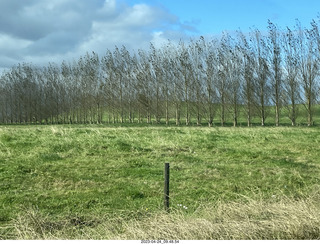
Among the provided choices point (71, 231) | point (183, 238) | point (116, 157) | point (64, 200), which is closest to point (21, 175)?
point (64, 200)

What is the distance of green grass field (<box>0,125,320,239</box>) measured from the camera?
4852 millimetres

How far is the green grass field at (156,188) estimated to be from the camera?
15.9 ft

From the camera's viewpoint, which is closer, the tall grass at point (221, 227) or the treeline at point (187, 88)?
the tall grass at point (221, 227)

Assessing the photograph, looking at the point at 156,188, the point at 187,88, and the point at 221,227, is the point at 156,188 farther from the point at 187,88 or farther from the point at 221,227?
the point at 187,88

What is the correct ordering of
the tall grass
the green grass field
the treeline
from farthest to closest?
1. the treeline
2. the green grass field
3. the tall grass

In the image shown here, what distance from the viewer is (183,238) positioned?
4473mm

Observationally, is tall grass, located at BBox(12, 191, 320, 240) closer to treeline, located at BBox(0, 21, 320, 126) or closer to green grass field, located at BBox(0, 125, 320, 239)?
green grass field, located at BBox(0, 125, 320, 239)

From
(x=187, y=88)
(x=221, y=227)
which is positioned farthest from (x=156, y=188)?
(x=187, y=88)

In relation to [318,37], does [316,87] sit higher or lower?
lower

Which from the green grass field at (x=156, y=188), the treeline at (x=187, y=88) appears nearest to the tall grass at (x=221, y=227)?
the green grass field at (x=156, y=188)

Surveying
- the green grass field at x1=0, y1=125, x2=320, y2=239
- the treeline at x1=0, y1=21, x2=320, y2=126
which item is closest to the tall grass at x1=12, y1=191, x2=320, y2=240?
the green grass field at x1=0, y1=125, x2=320, y2=239

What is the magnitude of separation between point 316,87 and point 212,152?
3410cm

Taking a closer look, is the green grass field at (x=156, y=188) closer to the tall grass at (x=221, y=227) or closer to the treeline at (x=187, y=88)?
the tall grass at (x=221, y=227)
